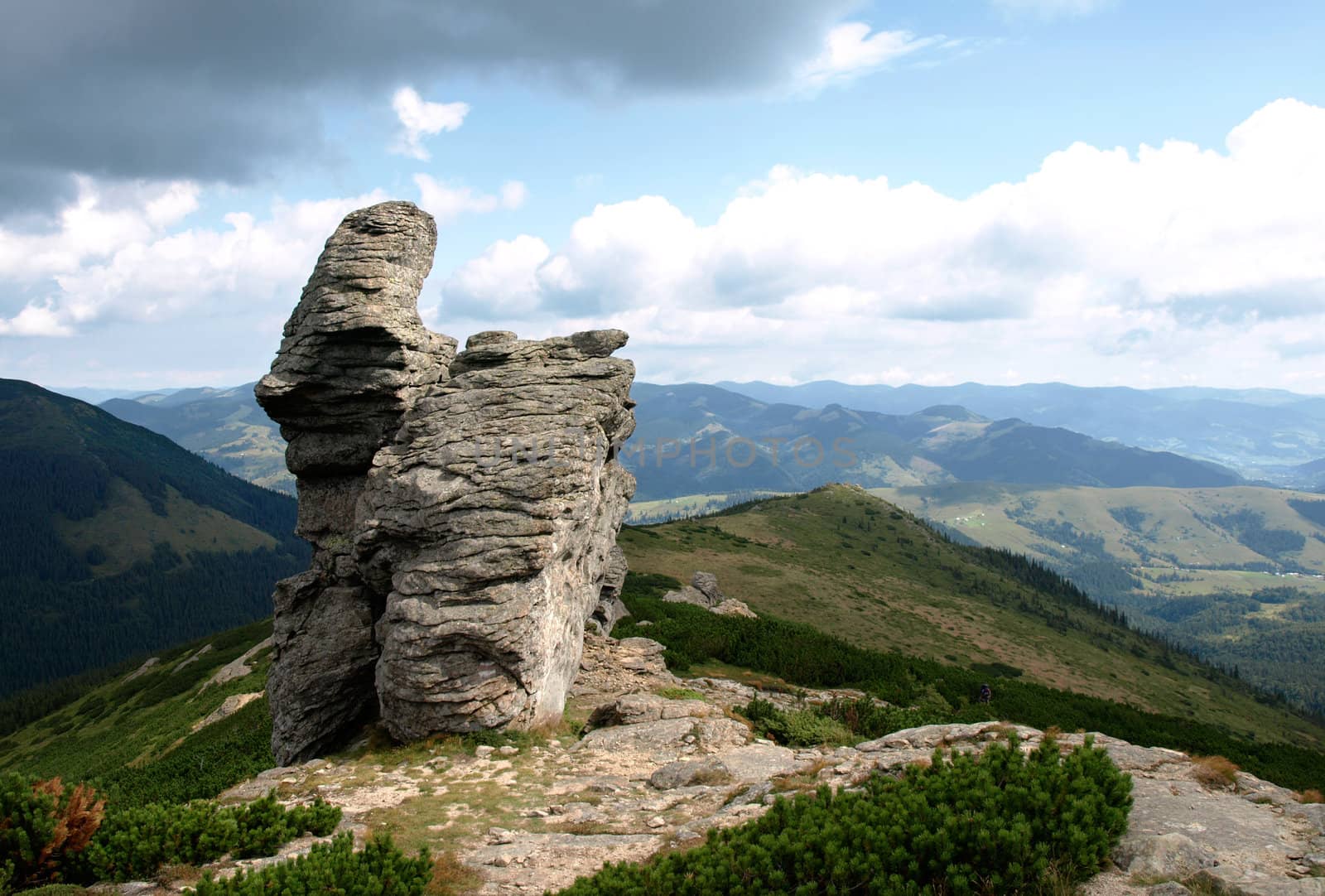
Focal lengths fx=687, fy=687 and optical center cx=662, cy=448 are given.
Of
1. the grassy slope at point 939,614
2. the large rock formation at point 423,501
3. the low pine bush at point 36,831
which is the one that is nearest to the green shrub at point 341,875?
the low pine bush at point 36,831

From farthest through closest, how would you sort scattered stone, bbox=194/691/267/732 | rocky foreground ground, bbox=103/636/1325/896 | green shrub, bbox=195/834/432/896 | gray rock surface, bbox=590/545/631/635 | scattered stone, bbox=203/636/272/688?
scattered stone, bbox=203/636/272/688, scattered stone, bbox=194/691/267/732, gray rock surface, bbox=590/545/631/635, green shrub, bbox=195/834/432/896, rocky foreground ground, bbox=103/636/1325/896

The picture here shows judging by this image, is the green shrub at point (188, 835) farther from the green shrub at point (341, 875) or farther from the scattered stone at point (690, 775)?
the scattered stone at point (690, 775)

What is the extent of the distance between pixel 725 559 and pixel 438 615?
124904 millimetres

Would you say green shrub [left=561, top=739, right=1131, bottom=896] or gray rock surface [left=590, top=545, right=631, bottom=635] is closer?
green shrub [left=561, top=739, right=1131, bottom=896]

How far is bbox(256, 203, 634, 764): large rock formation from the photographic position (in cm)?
2480

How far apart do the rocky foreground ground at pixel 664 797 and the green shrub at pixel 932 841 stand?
2.89 ft

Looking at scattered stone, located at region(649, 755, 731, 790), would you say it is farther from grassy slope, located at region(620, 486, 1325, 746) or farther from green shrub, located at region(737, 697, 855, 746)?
grassy slope, located at region(620, 486, 1325, 746)

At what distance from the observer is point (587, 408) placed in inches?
1232

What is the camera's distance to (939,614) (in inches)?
5674

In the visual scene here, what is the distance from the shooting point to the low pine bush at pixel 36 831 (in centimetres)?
1345

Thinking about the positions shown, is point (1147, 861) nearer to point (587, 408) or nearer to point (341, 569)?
point (587, 408)

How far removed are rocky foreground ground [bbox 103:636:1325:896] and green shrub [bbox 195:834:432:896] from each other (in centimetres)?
148

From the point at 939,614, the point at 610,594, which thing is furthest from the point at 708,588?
the point at 939,614

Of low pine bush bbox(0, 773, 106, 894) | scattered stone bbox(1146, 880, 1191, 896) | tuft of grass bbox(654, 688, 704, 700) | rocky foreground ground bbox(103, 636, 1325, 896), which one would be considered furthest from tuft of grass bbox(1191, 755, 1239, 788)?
low pine bush bbox(0, 773, 106, 894)
